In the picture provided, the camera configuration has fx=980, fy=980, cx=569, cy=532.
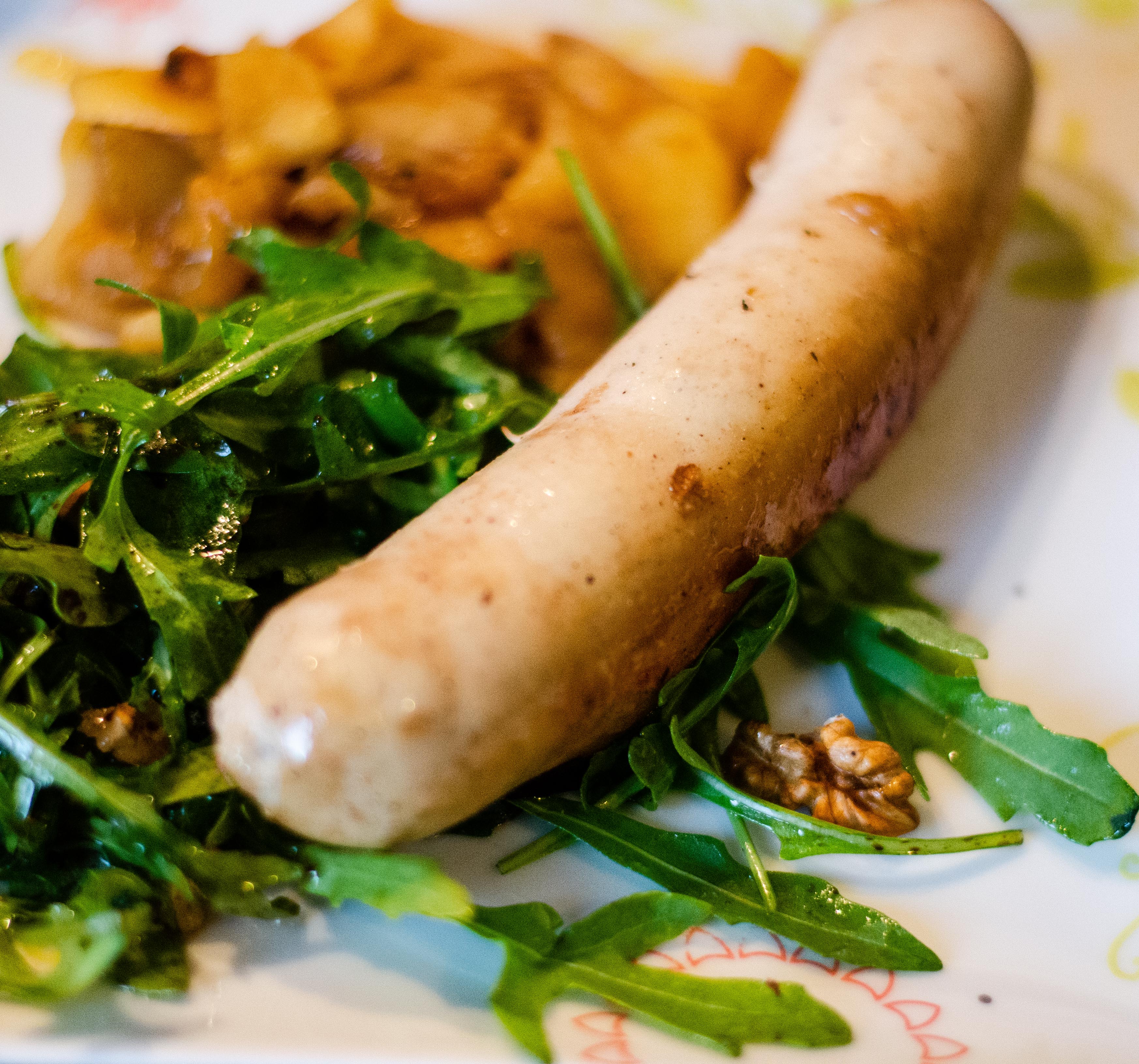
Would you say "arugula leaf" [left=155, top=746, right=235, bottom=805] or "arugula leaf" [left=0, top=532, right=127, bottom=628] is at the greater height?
"arugula leaf" [left=0, top=532, right=127, bottom=628]

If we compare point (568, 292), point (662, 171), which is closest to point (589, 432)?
point (568, 292)

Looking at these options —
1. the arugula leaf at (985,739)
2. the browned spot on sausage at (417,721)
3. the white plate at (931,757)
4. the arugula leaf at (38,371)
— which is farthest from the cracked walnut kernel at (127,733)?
the arugula leaf at (985,739)

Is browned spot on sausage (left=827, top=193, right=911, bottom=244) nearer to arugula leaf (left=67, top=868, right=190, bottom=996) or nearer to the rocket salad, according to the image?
the rocket salad

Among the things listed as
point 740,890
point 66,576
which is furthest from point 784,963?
point 66,576

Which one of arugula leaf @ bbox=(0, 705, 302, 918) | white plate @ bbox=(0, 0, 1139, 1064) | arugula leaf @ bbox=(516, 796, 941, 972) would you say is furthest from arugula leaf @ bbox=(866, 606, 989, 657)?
arugula leaf @ bbox=(0, 705, 302, 918)

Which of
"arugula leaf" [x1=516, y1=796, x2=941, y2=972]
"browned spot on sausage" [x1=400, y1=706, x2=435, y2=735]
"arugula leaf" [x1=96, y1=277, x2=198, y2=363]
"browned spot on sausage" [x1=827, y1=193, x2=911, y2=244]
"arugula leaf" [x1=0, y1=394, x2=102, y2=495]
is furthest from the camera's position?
"browned spot on sausage" [x1=827, y1=193, x2=911, y2=244]

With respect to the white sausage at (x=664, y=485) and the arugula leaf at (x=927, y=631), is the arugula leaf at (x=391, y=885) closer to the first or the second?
the white sausage at (x=664, y=485)
